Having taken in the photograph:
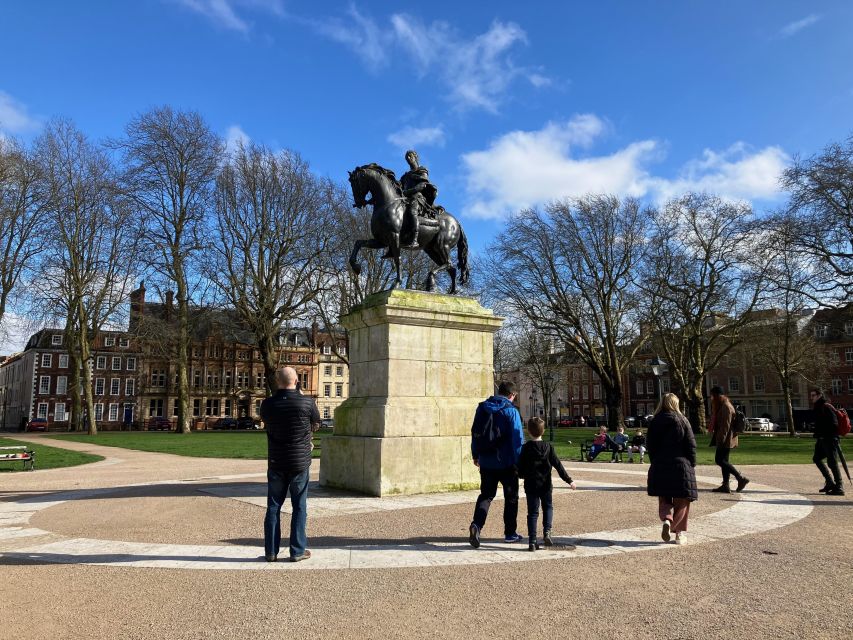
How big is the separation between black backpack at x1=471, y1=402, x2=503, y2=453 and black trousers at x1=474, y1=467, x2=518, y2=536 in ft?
0.86

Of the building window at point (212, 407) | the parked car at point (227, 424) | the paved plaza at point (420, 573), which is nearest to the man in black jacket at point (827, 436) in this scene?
the paved plaza at point (420, 573)

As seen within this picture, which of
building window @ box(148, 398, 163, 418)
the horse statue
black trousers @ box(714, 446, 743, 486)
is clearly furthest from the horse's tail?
building window @ box(148, 398, 163, 418)

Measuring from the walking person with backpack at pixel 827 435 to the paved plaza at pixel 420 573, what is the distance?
107 centimetres

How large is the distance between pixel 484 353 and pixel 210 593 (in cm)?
750

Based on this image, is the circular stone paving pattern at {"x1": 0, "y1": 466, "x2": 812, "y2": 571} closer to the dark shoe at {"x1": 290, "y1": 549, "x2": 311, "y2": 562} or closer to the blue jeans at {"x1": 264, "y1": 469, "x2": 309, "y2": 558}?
the dark shoe at {"x1": 290, "y1": 549, "x2": 311, "y2": 562}

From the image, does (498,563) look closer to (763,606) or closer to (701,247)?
Result: (763,606)

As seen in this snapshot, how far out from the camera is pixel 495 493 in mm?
6867

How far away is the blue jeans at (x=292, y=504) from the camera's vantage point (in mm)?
5934

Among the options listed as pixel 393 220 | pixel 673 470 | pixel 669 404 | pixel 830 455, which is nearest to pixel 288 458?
pixel 673 470

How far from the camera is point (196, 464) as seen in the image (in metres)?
19.0

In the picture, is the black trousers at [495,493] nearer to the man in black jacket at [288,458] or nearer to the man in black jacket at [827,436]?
the man in black jacket at [288,458]

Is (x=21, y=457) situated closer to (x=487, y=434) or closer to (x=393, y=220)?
(x=393, y=220)

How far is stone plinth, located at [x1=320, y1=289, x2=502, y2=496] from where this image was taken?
10047 mm

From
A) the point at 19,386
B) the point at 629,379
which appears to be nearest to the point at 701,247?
the point at 629,379
